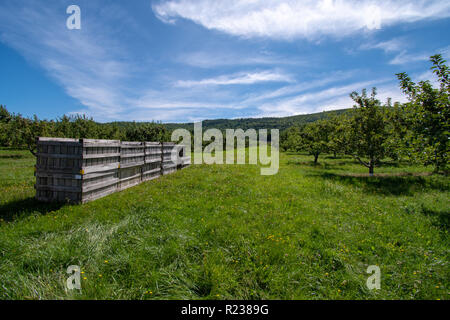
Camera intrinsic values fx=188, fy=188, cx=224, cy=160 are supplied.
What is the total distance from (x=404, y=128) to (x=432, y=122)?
7.02 ft

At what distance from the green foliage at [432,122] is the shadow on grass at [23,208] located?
15906mm

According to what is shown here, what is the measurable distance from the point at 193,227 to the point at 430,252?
6.65 meters

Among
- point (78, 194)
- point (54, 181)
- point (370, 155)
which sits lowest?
point (78, 194)

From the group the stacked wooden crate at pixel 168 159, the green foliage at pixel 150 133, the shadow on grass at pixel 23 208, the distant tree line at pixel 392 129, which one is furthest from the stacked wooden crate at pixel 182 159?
the green foliage at pixel 150 133

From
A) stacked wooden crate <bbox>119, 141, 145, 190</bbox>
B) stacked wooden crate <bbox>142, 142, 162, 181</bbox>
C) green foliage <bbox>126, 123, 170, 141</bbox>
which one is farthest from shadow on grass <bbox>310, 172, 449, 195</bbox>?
green foliage <bbox>126, 123, 170, 141</bbox>

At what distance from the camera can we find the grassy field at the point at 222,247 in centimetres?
369

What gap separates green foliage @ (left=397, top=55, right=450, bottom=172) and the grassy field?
7.78ft

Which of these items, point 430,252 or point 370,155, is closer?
point 430,252

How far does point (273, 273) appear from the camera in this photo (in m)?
4.09

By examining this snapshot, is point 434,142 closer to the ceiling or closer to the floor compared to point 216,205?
closer to the ceiling

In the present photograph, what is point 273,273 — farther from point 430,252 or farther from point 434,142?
point 434,142

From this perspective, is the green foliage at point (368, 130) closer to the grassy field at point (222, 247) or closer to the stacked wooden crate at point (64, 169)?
the grassy field at point (222, 247)

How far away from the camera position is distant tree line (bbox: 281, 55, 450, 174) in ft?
28.0

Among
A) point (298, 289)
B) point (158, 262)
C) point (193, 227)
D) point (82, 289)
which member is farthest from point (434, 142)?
point (82, 289)
